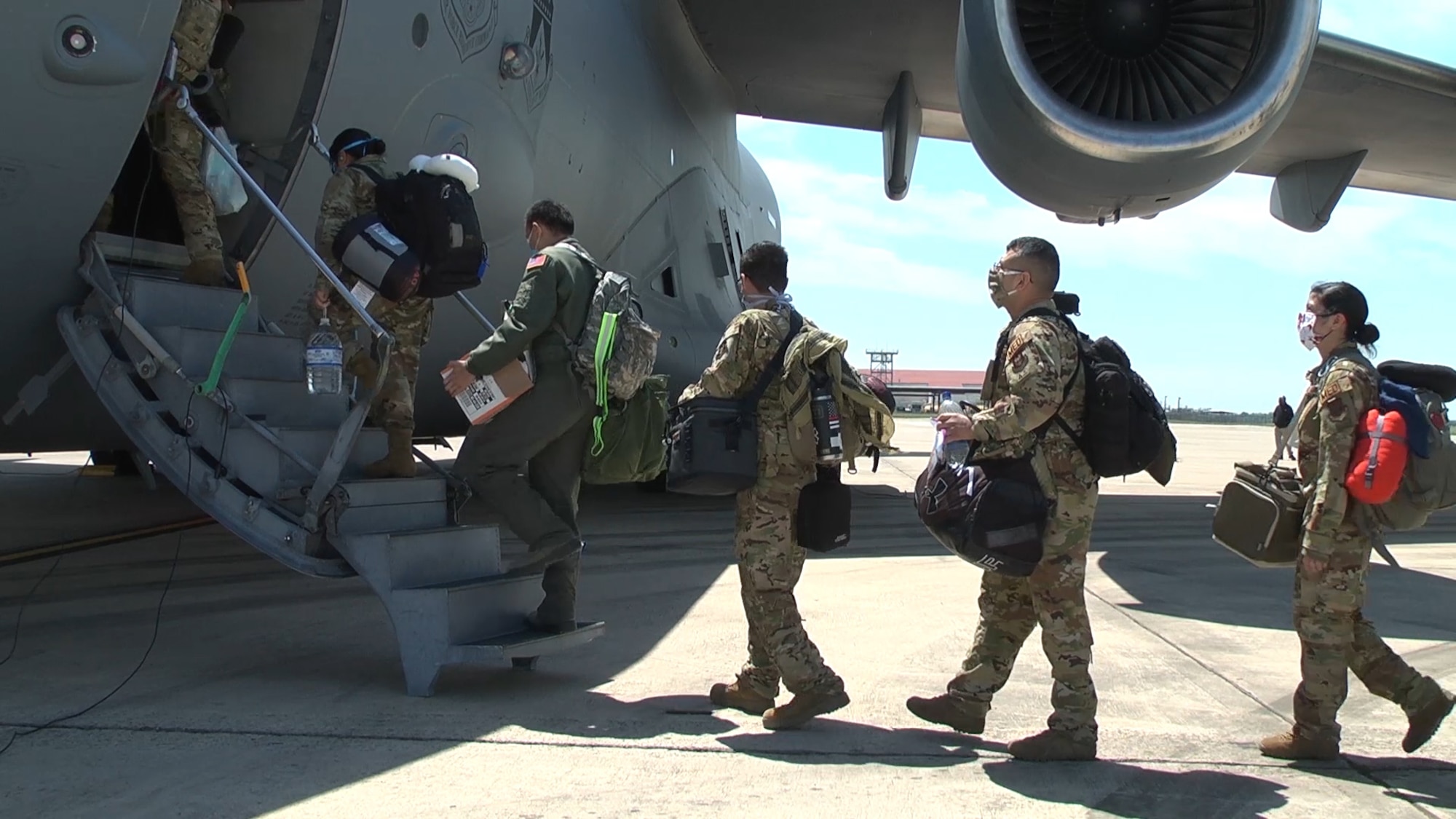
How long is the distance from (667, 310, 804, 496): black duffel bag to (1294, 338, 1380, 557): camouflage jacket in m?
1.78

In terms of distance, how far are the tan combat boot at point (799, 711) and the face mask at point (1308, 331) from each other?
200 cm

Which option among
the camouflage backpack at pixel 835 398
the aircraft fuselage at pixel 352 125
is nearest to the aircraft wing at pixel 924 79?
the aircraft fuselage at pixel 352 125

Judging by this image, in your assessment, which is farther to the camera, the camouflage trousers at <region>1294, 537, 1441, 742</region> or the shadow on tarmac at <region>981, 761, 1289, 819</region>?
the camouflage trousers at <region>1294, 537, 1441, 742</region>

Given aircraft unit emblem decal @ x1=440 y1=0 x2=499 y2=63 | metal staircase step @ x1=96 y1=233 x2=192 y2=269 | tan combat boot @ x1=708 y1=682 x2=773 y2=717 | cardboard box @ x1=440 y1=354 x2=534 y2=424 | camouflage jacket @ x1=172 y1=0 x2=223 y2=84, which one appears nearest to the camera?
tan combat boot @ x1=708 y1=682 x2=773 y2=717

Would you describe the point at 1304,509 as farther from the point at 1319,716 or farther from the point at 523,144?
the point at 523,144

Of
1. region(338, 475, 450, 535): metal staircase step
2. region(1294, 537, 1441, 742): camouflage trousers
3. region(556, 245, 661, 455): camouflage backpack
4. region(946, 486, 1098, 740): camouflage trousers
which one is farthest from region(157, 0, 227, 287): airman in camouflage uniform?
region(1294, 537, 1441, 742): camouflage trousers

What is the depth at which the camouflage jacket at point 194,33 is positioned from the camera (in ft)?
15.4

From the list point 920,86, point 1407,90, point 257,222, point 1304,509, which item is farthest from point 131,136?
point 1407,90

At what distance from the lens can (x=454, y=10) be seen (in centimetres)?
608

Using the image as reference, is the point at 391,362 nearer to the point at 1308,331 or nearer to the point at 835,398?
the point at 835,398

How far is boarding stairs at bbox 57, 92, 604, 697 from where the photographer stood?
13.7 feet

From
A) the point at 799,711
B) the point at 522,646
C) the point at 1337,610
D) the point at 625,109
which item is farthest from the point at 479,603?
the point at 625,109

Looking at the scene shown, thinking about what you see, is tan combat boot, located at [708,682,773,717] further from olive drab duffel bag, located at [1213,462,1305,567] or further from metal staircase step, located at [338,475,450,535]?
olive drab duffel bag, located at [1213,462,1305,567]

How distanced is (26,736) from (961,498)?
284 cm
